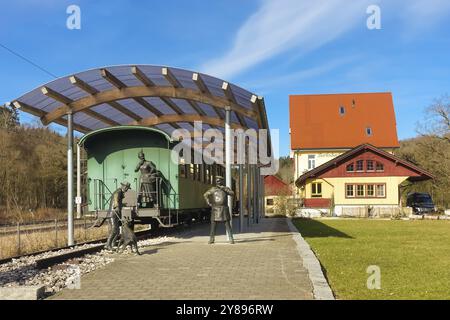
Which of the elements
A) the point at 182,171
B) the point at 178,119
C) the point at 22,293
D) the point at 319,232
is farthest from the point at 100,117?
the point at 22,293

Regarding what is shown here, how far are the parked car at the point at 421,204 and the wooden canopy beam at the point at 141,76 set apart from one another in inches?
1248

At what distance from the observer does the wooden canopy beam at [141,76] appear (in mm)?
13641

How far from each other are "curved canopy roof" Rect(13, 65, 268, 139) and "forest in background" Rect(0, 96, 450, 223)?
22230 mm

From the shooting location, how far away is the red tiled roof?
5294cm

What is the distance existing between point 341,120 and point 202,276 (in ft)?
163

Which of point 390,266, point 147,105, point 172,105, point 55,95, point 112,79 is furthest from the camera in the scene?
point 172,105

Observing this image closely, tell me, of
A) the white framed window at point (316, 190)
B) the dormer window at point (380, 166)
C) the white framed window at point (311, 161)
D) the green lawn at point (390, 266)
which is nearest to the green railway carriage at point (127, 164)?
the green lawn at point (390, 266)

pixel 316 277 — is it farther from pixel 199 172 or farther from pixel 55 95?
pixel 199 172

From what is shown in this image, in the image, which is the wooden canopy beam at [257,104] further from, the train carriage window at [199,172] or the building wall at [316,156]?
the building wall at [316,156]

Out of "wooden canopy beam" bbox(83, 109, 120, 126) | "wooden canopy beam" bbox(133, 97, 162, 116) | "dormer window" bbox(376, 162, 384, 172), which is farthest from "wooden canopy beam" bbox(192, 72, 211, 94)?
"dormer window" bbox(376, 162, 384, 172)

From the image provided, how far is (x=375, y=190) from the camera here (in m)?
40.4

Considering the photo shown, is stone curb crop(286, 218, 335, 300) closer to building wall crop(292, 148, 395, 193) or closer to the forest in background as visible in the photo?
the forest in background

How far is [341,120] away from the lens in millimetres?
55875
